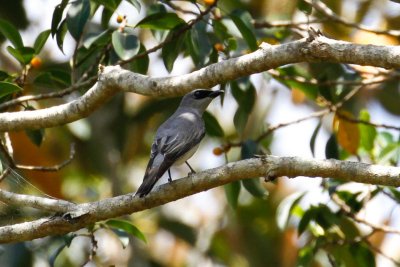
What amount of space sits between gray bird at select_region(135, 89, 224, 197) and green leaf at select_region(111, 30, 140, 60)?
2.42 ft

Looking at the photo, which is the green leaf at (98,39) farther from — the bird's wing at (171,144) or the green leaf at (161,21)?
the bird's wing at (171,144)

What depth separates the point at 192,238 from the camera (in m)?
10.4

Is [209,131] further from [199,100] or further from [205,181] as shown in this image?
[205,181]

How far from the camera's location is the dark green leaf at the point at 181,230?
10.3 metres

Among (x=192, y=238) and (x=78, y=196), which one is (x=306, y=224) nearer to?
(x=192, y=238)

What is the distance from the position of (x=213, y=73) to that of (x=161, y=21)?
1412mm

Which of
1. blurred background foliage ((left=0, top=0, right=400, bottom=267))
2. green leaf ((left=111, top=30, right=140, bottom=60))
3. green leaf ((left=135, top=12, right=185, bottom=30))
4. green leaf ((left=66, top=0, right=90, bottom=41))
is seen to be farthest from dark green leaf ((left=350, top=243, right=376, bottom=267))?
green leaf ((left=66, top=0, right=90, bottom=41))

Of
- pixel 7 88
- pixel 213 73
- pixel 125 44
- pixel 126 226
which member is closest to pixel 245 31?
pixel 125 44

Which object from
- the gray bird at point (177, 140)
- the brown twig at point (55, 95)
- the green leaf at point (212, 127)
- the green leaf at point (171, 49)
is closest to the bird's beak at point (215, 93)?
the gray bird at point (177, 140)

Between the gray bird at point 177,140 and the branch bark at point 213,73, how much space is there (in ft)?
2.00

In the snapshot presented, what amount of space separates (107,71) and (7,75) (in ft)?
3.97

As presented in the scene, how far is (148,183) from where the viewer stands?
532 cm

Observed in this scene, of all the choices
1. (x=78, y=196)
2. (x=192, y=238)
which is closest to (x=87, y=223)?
(x=192, y=238)

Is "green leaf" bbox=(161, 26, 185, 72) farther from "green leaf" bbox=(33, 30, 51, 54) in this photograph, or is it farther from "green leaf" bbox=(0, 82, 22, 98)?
"green leaf" bbox=(0, 82, 22, 98)
